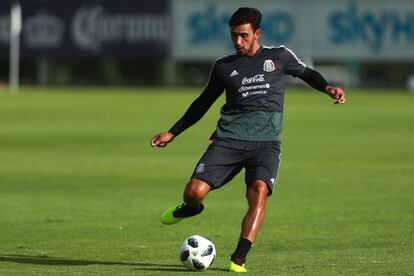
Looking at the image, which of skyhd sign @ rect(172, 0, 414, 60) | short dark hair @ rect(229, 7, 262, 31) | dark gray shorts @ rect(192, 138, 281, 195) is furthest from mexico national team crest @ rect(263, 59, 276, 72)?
skyhd sign @ rect(172, 0, 414, 60)

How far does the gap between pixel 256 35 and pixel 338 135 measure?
2369 centimetres

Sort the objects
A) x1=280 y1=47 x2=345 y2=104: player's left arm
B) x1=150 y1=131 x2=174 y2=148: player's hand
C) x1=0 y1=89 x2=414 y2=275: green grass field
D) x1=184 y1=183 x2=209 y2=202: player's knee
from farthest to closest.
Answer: x1=0 y1=89 x2=414 y2=275: green grass field
x1=150 y1=131 x2=174 y2=148: player's hand
x1=280 y1=47 x2=345 y2=104: player's left arm
x1=184 y1=183 x2=209 y2=202: player's knee

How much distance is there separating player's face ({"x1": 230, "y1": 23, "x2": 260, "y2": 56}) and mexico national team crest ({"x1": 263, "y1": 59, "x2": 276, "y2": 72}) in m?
0.19

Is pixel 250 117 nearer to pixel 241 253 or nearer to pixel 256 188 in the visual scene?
pixel 256 188

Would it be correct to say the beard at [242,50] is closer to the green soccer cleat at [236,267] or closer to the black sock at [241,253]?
the black sock at [241,253]

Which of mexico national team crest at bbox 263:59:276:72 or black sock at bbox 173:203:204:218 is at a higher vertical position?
mexico national team crest at bbox 263:59:276:72

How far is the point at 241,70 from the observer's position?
11422mm

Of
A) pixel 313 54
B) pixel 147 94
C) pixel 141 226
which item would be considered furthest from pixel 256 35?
pixel 313 54

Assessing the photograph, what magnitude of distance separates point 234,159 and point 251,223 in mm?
646

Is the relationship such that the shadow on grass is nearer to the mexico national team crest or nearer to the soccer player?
the soccer player

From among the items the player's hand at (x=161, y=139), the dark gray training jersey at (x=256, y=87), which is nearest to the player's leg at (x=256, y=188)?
the dark gray training jersey at (x=256, y=87)

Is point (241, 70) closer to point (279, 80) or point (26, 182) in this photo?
point (279, 80)

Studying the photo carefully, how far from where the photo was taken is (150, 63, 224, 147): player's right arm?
38.1 ft

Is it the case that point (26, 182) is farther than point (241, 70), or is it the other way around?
point (26, 182)
